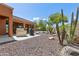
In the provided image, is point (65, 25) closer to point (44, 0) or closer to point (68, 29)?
point (68, 29)

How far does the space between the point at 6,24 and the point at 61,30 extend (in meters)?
4.95

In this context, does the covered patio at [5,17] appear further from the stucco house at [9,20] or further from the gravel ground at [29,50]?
the gravel ground at [29,50]

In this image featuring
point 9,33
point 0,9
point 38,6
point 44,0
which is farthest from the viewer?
point 9,33

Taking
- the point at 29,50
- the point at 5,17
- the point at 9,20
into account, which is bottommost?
the point at 29,50

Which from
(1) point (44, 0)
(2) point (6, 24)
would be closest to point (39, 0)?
(1) point (44, 0)

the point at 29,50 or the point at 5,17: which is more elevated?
the point at 5,17

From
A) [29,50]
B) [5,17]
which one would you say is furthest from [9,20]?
[29,50]

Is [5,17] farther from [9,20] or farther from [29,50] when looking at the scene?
[29,50]

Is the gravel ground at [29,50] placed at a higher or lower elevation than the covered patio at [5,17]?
lower

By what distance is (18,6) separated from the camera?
617cm

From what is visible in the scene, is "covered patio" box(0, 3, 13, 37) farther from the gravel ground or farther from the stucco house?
the gravel ground

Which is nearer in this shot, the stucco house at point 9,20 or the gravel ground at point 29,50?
the gravel ground at point 29,50

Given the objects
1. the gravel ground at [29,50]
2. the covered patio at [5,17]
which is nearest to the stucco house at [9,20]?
the covered patio at [5,17]

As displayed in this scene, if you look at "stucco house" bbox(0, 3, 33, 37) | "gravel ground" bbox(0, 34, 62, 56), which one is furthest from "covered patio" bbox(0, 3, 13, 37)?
"gravel ground" bbox(0, 34, 62, 56)
